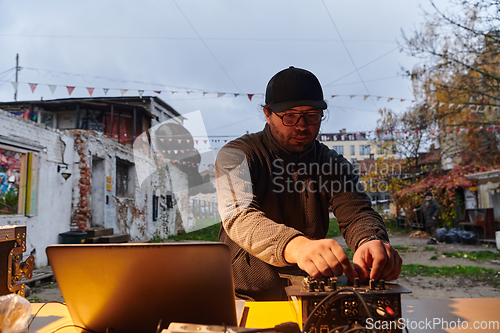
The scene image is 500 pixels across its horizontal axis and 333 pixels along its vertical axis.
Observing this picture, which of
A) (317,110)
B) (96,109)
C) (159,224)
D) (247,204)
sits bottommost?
(159,224)

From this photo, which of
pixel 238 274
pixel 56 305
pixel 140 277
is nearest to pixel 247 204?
pixel 238 274

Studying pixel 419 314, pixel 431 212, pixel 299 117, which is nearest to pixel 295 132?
pixel 299 117

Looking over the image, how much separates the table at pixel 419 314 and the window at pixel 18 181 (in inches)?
256

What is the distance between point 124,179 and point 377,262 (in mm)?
11004

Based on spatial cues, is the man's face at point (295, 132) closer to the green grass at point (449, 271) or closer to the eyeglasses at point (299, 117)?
the eyeglasses at point (299, 117)

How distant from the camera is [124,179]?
1100cm

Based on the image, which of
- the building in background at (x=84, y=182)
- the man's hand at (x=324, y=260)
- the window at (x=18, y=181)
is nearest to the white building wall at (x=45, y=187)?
the building in background at (x=84, y=182)

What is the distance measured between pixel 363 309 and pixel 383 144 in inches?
643

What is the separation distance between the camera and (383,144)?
1579 cm

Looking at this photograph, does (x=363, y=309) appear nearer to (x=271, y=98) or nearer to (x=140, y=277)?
(x=140, y=277)

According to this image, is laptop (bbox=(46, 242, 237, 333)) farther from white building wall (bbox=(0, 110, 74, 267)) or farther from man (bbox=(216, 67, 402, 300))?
white building wall (bbox=(0, 110, 74, 267))

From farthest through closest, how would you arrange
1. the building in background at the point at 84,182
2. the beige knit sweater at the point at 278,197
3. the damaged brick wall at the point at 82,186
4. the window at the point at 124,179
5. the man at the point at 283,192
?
1. the window at the point at 124,179
2. the damaged brick wall at the point at 82,186
3. the building in background at the point at 84,182
4. the beige knit sweater at the point at 278,197
5. the man at the point at 283,192

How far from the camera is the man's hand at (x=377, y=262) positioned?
3.41 feet

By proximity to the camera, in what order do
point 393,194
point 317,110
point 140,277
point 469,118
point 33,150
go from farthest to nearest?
point 393,194, point 469,118, point 33,150, point 317,110, point 140,277
